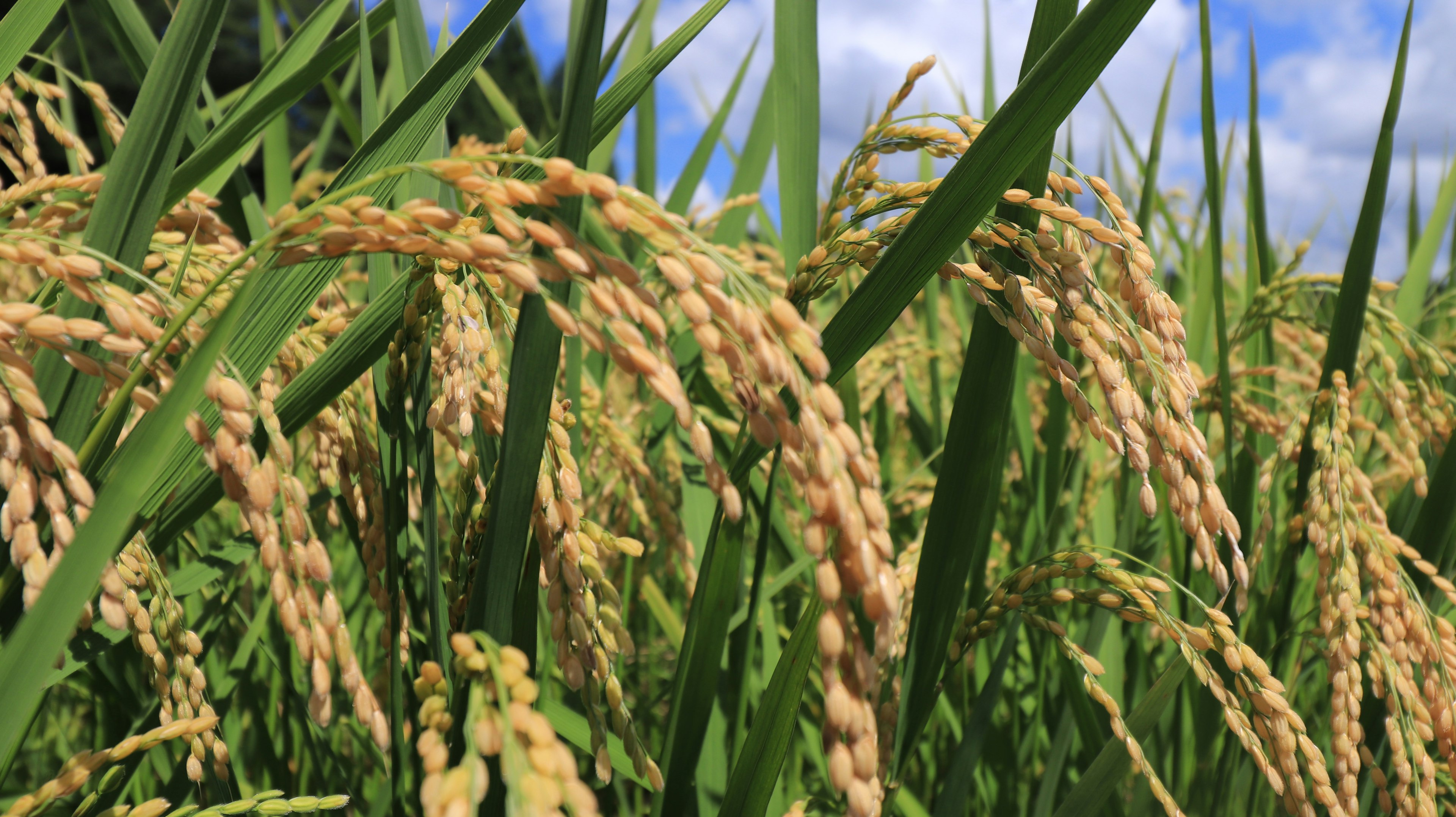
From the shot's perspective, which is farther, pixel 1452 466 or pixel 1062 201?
pixel 1452 466

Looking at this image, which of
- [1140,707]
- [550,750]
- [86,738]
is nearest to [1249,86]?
[1140,707]

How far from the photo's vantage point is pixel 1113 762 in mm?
871

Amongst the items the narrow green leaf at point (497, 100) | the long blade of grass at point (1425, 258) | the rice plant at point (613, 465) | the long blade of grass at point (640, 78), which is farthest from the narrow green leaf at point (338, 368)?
the long blade of grass at point (1425, 258)

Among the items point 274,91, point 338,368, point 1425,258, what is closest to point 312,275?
point 338,368

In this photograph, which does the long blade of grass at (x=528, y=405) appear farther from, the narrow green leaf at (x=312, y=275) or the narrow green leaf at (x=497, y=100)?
the narrow green leaf at (x=497, y=100)

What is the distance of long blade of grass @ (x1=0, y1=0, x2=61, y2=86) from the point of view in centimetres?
87

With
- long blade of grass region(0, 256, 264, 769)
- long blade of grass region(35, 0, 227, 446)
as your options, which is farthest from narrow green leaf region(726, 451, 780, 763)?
long blade of grass region(35, 0, 227, 446)

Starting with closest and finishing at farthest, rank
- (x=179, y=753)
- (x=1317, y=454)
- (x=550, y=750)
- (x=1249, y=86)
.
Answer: (x=550, y=750), (x=1317, y=454), (x=179, y=753), (x=1249, y=86)

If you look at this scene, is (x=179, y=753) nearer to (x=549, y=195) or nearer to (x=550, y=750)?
(x=550, y=750)

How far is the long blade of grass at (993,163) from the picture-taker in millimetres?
632

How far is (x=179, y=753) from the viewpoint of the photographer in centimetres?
140

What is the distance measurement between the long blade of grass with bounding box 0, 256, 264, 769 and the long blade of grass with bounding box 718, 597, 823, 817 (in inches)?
21.4

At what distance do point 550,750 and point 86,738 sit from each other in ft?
7.53

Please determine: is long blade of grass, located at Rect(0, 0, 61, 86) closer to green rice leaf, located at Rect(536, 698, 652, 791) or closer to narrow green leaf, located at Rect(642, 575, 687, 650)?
green rice leaf, located at Rect(536, 698, 652, 791)
